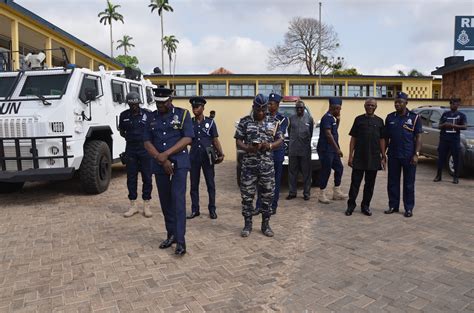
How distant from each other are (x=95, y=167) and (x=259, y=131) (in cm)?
340

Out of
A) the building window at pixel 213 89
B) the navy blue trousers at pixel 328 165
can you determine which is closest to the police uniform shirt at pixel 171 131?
the navy blue trousers at pixel 328 165

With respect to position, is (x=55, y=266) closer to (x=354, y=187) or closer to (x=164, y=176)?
(x=164, y=176)

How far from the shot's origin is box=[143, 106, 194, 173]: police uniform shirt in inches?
157

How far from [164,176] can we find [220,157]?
152 cm

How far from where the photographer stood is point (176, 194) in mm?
4000

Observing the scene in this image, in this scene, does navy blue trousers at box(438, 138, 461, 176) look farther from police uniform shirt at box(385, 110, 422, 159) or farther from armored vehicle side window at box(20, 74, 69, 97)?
armored vehicle side window at box(20, 74, 69, 97)

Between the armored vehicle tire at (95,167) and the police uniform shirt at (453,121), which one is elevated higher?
the police uniform shirt at (453,121)

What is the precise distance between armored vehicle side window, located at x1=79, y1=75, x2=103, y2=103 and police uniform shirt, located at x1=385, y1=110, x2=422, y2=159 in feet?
16.0

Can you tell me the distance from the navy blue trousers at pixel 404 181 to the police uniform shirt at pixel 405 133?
0.39 feet

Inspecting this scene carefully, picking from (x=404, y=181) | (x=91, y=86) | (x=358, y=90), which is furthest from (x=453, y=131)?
(x=358, y=90)

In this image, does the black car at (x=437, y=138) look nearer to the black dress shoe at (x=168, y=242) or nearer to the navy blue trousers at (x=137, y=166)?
the navy blue trousers at (x=137, y=166)

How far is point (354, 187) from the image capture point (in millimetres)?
5730

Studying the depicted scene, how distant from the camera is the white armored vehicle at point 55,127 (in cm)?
595

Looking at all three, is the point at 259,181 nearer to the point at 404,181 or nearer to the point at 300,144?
the point at 300,144
